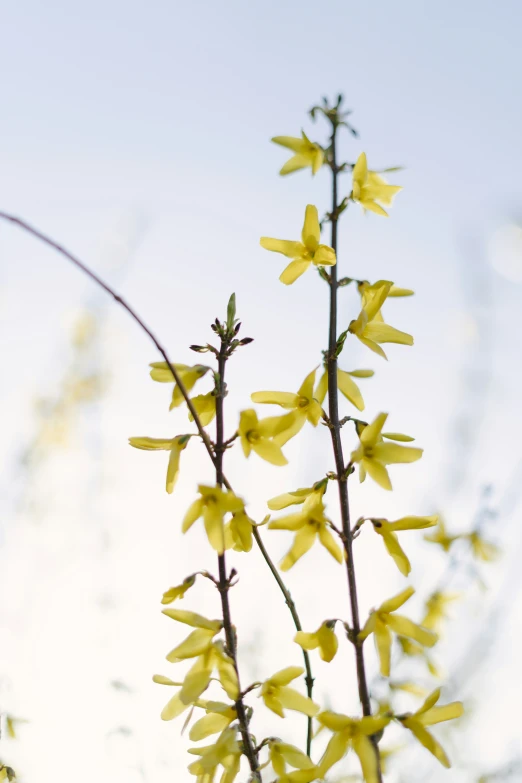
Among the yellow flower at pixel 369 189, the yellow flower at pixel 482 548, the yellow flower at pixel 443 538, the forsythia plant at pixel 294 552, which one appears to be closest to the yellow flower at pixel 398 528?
the forsythia plant at pixel 294 552

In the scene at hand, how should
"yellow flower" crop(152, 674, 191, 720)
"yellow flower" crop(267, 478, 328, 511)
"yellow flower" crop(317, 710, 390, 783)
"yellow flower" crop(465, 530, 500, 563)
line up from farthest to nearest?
1. "yellow flower" crop(465, 530, 500, 563)
2. "yellow flower" crop(267, 478, 328, 511)
3. "yellow flower" crop(152, 674, 191, 720)
4. "yellow flower" crop(317, 710, 390, 783)

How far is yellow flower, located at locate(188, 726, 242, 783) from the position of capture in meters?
0.85

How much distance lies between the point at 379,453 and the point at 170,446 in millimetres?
317

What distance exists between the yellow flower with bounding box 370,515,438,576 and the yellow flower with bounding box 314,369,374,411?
0.69ft

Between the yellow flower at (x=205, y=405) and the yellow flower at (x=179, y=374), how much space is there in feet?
0.08

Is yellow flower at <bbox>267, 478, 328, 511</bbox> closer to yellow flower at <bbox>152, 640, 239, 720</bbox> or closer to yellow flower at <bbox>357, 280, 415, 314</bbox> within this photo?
yellow flower at <bbox>152, 640, 239, 720</bbox>

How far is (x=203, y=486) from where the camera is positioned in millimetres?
819

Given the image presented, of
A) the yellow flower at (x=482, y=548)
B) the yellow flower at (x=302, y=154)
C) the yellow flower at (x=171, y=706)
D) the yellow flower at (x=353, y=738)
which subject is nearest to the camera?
the yellow flower at (x=353, y=738)

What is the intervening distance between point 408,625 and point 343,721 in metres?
0.15

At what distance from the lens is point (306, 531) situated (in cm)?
92

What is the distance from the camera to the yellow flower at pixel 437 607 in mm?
2555

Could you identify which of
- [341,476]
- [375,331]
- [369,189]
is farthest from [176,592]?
[369,189]

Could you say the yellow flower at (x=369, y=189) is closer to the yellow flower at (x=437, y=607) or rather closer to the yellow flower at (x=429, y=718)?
the yellow flower at (x=429, y=718)

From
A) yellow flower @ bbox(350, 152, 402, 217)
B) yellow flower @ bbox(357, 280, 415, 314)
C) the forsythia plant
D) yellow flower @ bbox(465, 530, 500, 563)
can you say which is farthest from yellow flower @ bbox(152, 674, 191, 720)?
yellow flower @ bbox(465, 530, 500, 563)
